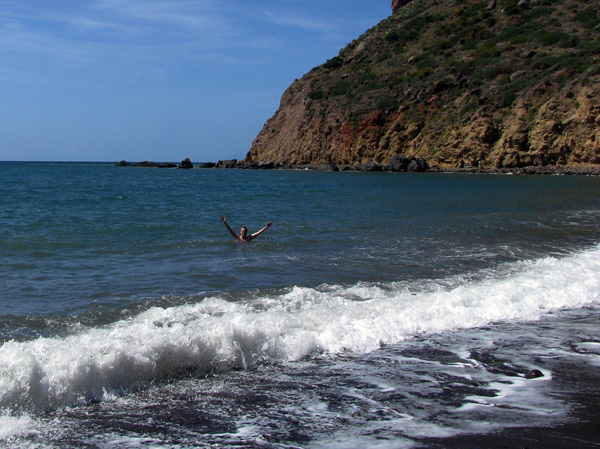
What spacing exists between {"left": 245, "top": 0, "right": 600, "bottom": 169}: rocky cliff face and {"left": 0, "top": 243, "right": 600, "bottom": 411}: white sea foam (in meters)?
42.9

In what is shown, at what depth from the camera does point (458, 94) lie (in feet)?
192

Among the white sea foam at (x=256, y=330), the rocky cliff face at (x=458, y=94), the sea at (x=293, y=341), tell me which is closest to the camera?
the sea at (x=293, y=341)

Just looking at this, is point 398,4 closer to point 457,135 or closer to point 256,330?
point 457,135

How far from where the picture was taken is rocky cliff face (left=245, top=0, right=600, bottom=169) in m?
47.8

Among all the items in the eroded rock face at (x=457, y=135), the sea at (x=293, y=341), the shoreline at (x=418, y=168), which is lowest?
the sea at (x=293, y=341)

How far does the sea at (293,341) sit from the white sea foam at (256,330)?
2 centimetres

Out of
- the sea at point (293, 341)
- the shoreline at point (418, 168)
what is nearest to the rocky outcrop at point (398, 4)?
the shoreline at point (418, 168)

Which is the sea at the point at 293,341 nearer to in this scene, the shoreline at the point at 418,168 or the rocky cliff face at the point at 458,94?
the shoreline at the point at 418,168

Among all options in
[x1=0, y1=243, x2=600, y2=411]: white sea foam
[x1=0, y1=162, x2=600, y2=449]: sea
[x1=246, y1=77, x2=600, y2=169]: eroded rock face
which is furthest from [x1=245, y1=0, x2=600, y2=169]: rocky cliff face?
[x1=0, y1=243, x2=600, y2=411]: white sea foam

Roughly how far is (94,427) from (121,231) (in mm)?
11796

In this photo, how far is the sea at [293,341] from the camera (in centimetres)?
407

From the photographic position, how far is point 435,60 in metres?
66.6

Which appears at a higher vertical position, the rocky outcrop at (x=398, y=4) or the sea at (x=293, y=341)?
the rocky outcrop at (x=398, y=4)

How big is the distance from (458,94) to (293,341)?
57.8 meters
